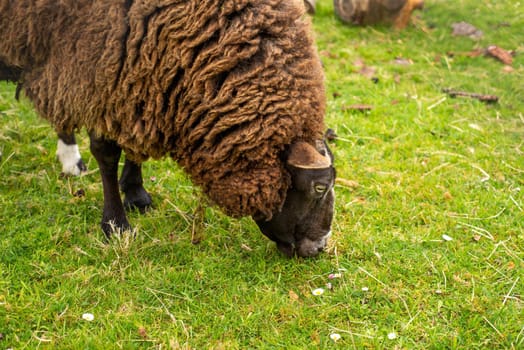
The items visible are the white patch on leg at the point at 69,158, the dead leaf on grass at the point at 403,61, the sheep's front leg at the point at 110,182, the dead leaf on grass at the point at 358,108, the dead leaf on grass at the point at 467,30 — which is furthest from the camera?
the dead leaf on grass at the point at 467,30

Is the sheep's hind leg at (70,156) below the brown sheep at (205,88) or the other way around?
below

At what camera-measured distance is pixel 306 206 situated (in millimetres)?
3842

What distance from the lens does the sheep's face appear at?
11.6 ft

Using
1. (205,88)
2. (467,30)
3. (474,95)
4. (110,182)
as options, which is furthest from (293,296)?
(467,30)

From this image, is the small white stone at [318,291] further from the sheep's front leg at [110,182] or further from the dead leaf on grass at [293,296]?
the sheep's front leg at [110,182]

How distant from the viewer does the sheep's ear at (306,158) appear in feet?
11.4

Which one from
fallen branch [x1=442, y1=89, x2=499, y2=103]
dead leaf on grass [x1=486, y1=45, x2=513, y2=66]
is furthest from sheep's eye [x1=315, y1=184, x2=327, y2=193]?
dead leaf on grass [x1=486, y1=45, x2=513, y2=66]

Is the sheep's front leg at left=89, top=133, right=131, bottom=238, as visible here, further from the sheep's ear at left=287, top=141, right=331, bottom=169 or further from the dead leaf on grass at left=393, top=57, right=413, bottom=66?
the dead leaf on grass at left=393, top=57, right=413, bottom=66

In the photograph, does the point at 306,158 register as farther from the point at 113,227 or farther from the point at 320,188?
the point at 113,227

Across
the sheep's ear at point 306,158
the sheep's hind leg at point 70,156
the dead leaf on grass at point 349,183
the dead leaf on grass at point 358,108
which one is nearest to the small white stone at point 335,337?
the sheep's ear at point 306,158

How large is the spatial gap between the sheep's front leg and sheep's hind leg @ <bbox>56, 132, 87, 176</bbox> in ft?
3.48

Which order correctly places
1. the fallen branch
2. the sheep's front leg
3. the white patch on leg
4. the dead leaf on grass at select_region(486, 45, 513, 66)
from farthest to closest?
the dead leaf on grass at select_region(486, 45, 513, 66)
the fallen branch
the white patch on leg
the sheep's front leg

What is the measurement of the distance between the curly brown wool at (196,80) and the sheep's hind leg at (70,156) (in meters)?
1.53

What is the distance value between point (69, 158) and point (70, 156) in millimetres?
21
